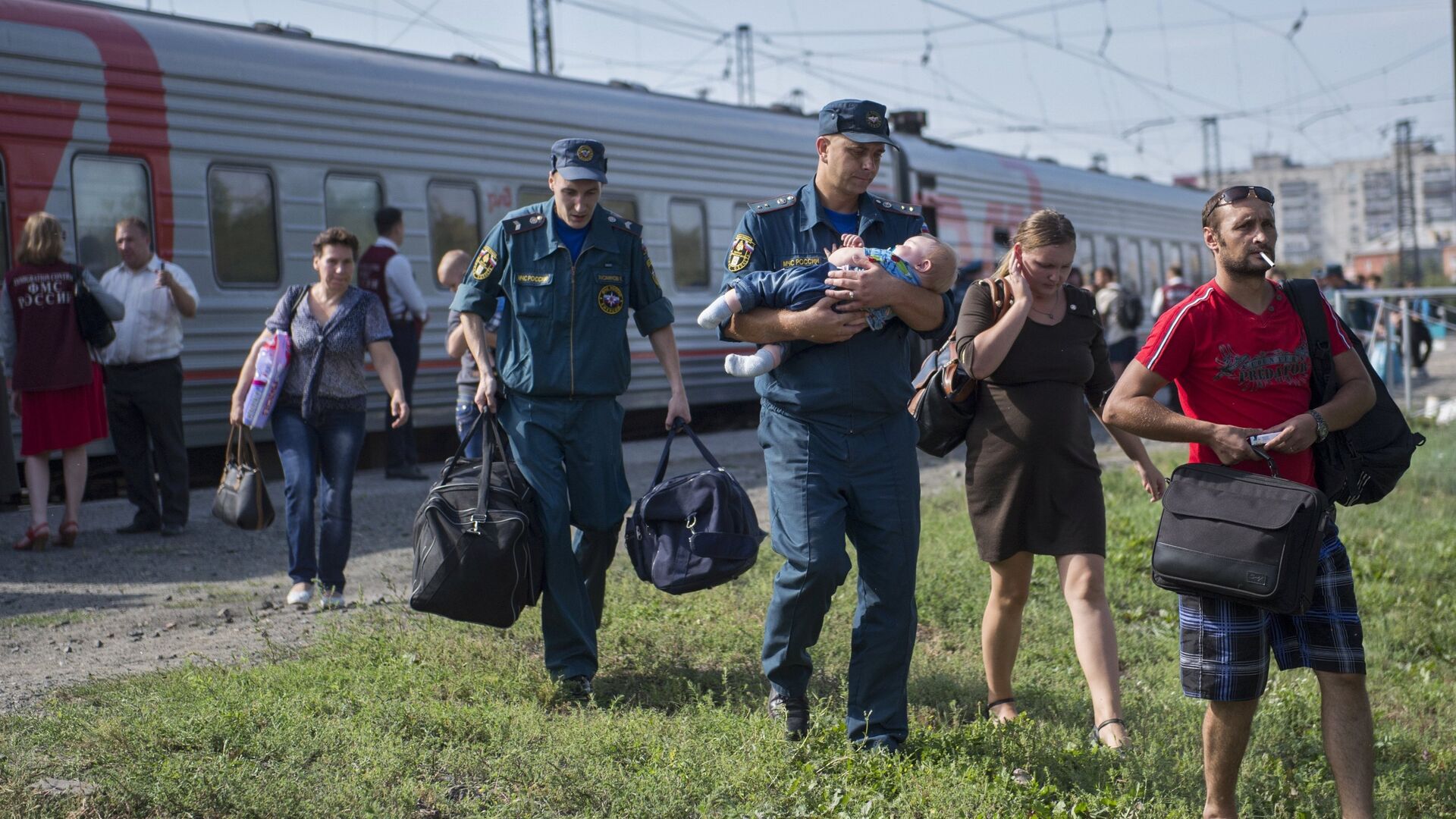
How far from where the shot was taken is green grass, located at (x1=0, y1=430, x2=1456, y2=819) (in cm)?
392

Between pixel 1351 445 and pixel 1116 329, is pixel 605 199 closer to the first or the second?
pixel 1116 329

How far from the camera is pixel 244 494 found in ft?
21.5

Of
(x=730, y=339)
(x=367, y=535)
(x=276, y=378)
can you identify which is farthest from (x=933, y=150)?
(x=730, y=339)

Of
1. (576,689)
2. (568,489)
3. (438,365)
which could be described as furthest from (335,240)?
(438,365)

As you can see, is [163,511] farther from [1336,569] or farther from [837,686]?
[1336,569]

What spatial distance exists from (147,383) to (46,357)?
2.14 feet

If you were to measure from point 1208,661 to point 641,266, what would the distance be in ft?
8.36

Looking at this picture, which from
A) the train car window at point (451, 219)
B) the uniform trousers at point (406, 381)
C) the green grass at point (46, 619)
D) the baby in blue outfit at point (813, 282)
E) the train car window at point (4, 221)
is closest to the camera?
the baby in blue outfit at point (813, 282)

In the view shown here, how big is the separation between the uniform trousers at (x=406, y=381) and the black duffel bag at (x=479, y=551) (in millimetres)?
5583

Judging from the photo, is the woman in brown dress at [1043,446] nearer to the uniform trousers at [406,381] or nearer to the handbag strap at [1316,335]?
the handbag strap at [1316,335]

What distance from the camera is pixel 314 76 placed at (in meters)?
10.4

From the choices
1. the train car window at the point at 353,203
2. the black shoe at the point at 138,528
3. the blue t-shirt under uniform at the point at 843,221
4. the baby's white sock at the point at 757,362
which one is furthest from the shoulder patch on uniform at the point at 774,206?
the train car window at the point at 353,203

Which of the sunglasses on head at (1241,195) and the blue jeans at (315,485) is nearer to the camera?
the sunglasses on head at (1241,195)

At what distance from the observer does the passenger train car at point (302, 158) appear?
899 centimetres
